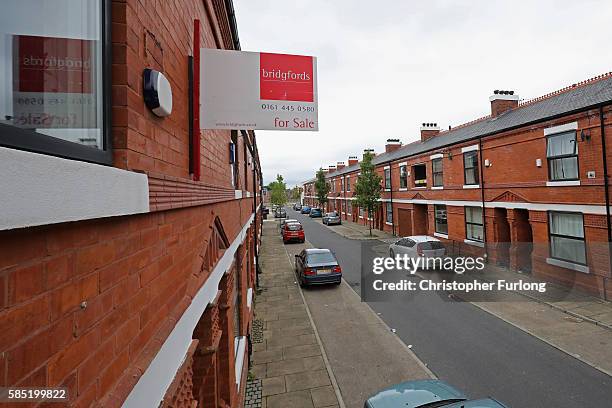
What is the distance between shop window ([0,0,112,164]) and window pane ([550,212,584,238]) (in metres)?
14.0

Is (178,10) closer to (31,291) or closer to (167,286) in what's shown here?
(167,286)

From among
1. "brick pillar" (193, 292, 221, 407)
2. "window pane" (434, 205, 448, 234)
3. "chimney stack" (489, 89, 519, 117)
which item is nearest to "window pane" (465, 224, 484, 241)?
"window pane" (434, 205, 448, 234)

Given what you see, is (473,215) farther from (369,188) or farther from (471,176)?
(369,188)

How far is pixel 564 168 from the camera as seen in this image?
37.6 feet

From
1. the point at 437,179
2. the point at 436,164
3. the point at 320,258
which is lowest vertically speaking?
the point at 320,258

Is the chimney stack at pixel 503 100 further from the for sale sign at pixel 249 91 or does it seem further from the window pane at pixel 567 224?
the for sale sign at pixel 249 91

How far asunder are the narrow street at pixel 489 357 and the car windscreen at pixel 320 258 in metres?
2.79

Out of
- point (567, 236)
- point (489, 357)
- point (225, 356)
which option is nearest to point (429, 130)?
point (567, 236)

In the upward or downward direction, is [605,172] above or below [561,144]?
below

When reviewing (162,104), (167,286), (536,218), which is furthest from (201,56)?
(536,218)

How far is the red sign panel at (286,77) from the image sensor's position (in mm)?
2727

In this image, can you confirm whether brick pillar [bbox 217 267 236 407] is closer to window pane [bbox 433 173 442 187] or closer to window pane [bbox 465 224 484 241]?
window pane [bbox 465 224 484 241]

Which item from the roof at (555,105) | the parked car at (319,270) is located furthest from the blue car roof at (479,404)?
the roof at (555,105)

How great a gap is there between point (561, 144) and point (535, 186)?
1778 millimetres
